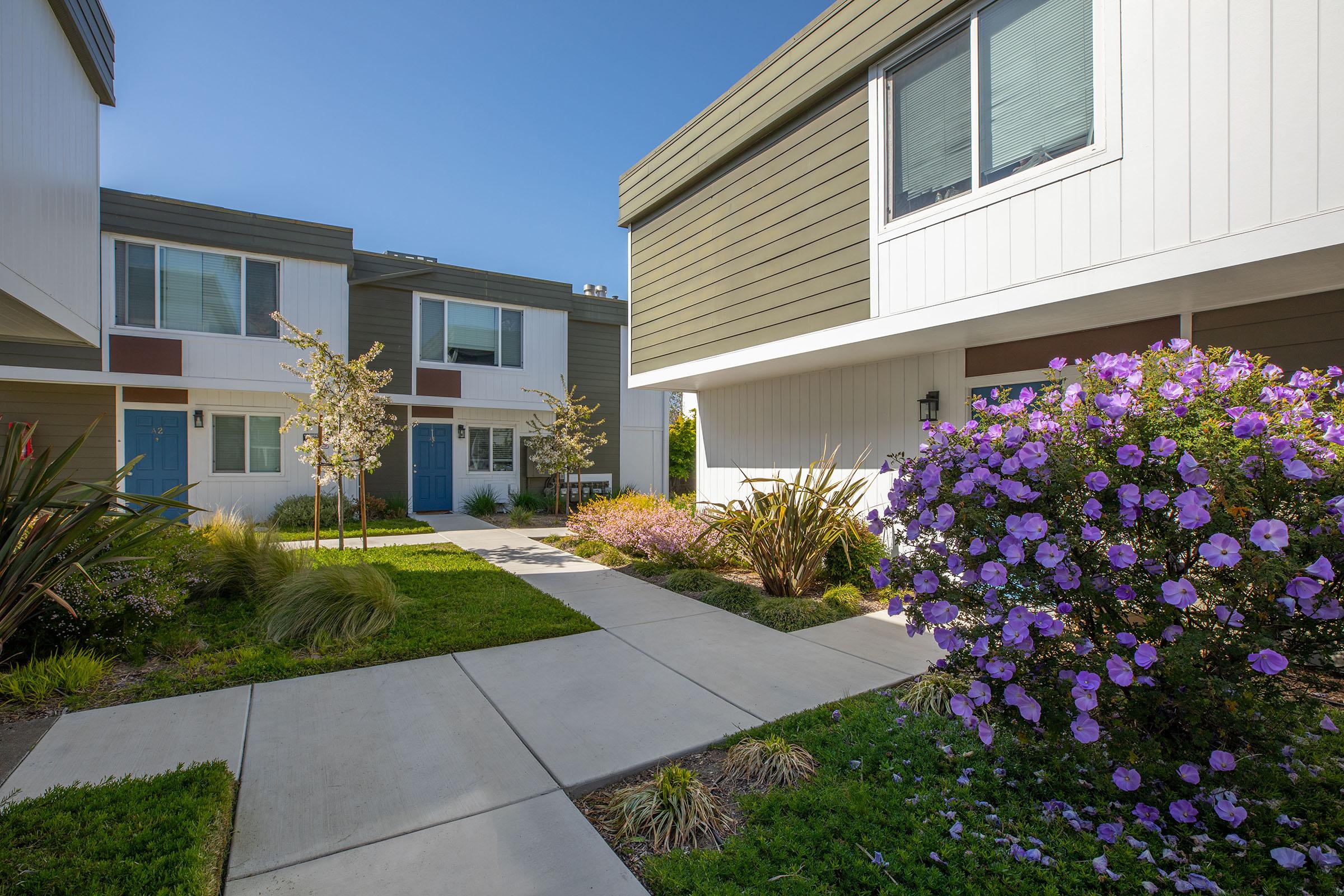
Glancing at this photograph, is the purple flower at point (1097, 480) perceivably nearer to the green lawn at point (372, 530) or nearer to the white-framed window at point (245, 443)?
the green lawn at point (372, 530)

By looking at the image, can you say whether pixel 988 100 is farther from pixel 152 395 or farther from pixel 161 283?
pixel 152 395

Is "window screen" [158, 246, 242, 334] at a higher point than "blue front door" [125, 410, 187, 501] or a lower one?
higher

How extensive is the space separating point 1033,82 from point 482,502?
11500 mm

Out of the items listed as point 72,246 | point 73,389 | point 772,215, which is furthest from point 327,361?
point 73,389

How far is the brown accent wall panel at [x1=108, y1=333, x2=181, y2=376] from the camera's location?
10.1 meters

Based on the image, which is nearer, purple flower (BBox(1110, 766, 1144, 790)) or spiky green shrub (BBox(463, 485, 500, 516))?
purple flower (BBox(1110, 766, 1144, 790))

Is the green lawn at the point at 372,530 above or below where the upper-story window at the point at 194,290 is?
below

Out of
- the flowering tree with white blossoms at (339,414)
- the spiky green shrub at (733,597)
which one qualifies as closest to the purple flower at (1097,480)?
the spiky green shrub at (733,597)

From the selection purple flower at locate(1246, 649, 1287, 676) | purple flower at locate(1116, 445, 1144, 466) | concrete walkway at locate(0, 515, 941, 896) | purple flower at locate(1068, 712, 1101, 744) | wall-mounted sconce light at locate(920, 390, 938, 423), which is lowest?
concrete walkway at locate(0, 515, 941, 896)

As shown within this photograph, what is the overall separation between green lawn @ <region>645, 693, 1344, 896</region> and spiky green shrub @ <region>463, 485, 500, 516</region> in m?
11.2

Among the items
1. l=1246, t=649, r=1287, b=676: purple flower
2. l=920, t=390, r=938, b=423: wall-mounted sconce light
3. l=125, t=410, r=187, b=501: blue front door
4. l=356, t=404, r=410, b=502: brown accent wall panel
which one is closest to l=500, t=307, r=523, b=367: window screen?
l=356, t=404, r=410, b=502: brown accent wall panel

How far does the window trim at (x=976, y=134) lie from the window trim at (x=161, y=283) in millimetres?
10877

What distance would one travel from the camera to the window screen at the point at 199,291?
34.9 feet

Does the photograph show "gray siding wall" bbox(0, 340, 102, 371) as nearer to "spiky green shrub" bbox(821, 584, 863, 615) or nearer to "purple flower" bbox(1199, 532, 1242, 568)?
"spiky green shrub" bbox(821, 584, 863, 615)
